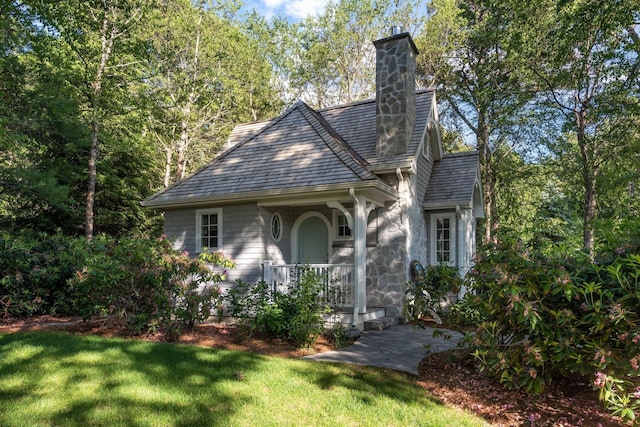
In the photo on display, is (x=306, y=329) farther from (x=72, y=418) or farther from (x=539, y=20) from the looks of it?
(x=539, y=20)

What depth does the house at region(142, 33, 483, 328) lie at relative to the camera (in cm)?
820

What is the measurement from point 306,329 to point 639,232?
4.27 meters

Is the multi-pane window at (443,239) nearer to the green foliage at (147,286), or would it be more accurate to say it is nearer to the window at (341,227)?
the window at (341,227)

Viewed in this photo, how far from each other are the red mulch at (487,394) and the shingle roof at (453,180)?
218 inches

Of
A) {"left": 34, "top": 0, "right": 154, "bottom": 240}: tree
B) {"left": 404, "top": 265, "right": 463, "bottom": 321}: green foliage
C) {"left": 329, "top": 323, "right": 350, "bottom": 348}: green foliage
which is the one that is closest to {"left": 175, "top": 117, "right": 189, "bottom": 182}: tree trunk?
{"left": 34, "top": 0, "right": 154, "bottom": 240}: tree

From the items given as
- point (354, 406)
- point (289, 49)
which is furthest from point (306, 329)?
point (289, 49)

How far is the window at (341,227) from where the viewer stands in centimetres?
952

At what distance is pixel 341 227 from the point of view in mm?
9570

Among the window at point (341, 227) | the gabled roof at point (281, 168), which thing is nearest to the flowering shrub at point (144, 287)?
the gabled roof at point (281, 168)

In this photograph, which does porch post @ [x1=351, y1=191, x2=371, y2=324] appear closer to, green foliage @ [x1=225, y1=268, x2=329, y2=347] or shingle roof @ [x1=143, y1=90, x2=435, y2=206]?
shingle roof @ [x1=143, y1=90, x2=435, y2=206]

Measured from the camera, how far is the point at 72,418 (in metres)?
3.43

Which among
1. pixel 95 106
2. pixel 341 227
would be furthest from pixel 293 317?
pixel 95 106

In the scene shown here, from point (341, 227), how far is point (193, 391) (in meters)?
5.94

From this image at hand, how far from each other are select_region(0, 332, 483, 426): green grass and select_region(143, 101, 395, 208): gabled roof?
3.77 m
